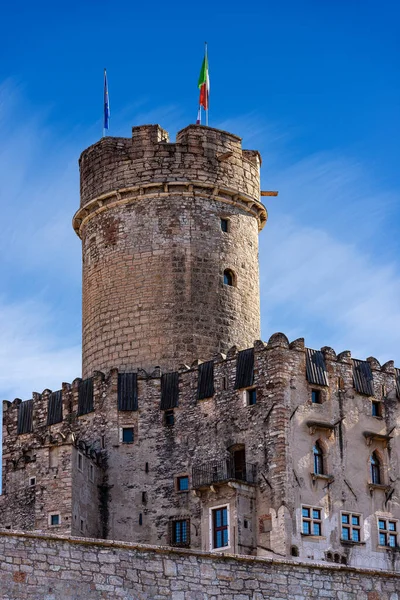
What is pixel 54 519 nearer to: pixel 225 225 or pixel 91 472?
pixel 91 472

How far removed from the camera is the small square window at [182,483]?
5084 centimetres

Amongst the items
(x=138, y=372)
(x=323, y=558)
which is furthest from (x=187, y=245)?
(x=323, y=558)

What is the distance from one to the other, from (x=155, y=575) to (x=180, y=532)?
18.9 meters

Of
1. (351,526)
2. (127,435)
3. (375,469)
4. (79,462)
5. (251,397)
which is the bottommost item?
(351,526)

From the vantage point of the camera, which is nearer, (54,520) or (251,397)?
(54,520)

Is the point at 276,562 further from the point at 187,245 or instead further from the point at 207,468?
the point at 187,245

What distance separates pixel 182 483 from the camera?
51.0 meters

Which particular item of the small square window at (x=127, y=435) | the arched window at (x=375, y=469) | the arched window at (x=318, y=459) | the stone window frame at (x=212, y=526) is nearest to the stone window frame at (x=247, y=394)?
the arched window at (x=318, y=459)

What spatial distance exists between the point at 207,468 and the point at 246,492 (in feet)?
8.69

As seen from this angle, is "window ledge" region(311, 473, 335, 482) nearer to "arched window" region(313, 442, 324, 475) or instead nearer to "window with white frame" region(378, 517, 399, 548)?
"arched window" region(313, 442, 324, 475)

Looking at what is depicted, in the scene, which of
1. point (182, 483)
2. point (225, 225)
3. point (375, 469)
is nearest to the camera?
point (375, 469)

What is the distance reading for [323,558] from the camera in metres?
47.7

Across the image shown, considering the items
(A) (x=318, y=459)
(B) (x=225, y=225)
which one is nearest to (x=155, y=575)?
(A) (x=318, y=459)

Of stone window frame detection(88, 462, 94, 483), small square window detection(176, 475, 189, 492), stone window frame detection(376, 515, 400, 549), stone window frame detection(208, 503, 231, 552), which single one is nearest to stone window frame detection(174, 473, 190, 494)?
small square window detection(176, 475, 189, 492)
